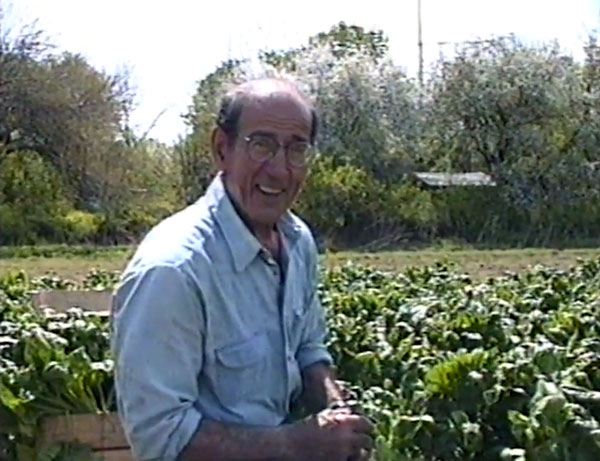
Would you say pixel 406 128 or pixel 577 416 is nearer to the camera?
pixel 577 416

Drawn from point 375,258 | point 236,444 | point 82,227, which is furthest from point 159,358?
point 82,227

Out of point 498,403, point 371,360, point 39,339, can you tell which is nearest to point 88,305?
point 39,339

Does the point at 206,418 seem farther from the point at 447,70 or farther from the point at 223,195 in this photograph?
the point at 447,70

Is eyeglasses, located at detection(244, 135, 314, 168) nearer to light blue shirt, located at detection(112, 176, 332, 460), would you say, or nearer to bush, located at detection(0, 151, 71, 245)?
light blue shirt, located at detection(112, 176, 332, 460)

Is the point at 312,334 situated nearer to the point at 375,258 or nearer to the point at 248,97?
the point at 248,97

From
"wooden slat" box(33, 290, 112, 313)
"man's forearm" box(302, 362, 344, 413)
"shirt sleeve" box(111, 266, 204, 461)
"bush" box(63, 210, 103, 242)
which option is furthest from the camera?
"bush" box(63, 210, 103, 242)

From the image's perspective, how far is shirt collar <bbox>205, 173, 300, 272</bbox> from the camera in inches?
84.6

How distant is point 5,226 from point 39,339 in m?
25.3

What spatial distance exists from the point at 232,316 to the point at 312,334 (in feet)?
1.28

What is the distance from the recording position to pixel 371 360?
13.6ft

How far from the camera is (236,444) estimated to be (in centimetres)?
205

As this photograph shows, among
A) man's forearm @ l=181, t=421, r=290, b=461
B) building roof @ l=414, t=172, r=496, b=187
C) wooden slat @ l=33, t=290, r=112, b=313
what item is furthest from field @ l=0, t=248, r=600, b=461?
building roof @ l=414, t=172, r=496, b=187

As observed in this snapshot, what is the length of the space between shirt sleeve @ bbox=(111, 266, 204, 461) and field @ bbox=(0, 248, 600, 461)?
100cm

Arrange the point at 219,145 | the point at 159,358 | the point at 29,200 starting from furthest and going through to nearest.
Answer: the point at 29,200
the point at 219,145
the point at 159,358
